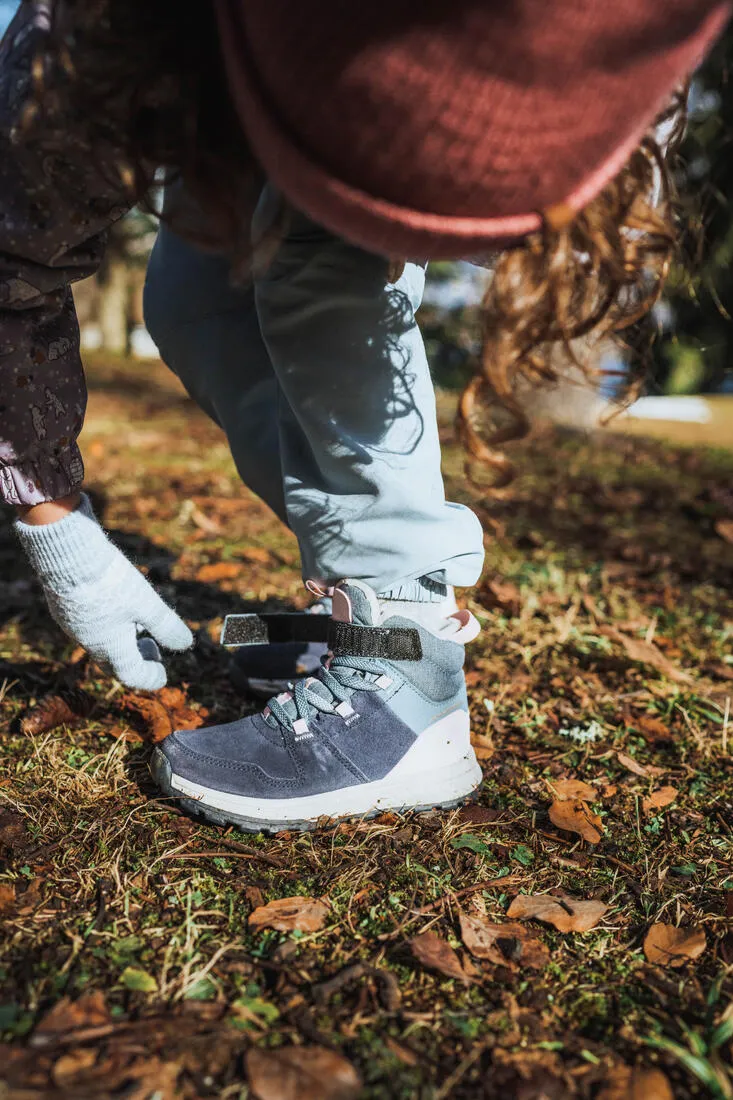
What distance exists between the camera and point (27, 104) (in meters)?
1.10

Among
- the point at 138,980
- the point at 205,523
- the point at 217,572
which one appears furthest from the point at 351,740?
the point at 205,523

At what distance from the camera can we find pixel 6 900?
1.22 meters

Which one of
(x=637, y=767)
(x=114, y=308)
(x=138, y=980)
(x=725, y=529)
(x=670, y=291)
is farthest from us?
(x=114, y=308)

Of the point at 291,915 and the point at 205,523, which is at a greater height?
the point at 291,915

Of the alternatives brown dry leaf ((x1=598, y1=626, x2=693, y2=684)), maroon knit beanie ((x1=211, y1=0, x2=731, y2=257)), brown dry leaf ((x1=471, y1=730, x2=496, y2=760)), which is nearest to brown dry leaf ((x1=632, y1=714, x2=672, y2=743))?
brown dry leaf ((x1=598, y1=626, x2=693, y2=684))

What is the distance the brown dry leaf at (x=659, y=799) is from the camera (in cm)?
161

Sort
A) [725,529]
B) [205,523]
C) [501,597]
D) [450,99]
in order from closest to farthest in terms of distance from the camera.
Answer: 1. [450,99]
2. [501,597]
3. [205,523]
4. [725,529]

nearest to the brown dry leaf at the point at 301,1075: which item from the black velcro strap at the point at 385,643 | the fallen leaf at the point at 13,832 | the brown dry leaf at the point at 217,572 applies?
the fallen leaf at the point at 13,832

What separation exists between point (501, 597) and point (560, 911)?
1.27 m

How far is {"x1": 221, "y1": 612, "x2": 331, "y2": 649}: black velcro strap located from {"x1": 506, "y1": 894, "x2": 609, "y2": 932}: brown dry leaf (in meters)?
0.68

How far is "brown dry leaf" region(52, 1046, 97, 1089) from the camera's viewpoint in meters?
0.95

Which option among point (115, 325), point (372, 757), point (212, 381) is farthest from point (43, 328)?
point (115, 325)

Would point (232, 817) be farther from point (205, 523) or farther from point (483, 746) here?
point (205, 523)

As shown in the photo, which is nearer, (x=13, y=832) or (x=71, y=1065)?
(x=71, y=1065)
